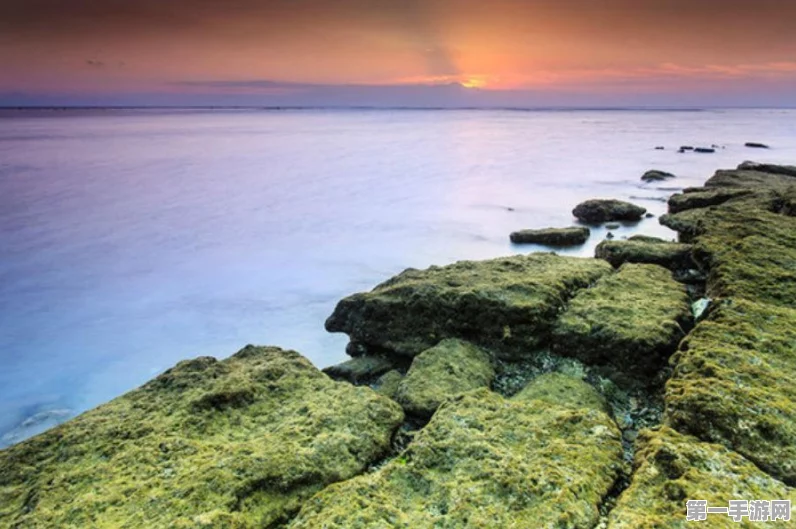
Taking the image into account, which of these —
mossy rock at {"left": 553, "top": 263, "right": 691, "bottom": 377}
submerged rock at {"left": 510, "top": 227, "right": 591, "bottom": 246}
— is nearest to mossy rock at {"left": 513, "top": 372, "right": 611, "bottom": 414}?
mossy rock at {"left": 553, "top": 263, "right": 691, "bottom": 377}

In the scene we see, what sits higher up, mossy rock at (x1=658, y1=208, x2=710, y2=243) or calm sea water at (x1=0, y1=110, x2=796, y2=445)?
mossy rock at (x1=658, y1=208, x2=710, y2=243)

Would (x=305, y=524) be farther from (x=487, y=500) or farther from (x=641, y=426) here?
(x=641, y=426)

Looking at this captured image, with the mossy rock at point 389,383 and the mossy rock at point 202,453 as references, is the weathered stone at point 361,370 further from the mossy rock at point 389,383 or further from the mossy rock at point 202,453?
the mossy rock at point 202,453

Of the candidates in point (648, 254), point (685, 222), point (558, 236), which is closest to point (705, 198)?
point (685, 222)

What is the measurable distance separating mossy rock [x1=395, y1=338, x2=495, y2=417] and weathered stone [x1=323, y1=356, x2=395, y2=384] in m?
0.65

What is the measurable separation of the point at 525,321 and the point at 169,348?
5.38 metres

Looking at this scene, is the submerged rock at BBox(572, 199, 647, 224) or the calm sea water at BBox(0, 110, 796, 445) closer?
the calm sea water at BBox(0, 110, 796, 445)

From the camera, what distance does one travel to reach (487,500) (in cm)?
259

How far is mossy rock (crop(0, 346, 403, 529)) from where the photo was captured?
9.18 ft

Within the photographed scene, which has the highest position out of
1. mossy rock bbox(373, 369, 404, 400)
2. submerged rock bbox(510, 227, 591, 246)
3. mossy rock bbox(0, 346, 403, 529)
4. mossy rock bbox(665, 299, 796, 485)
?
mossy rock bbox(665, 299, 796, 485)

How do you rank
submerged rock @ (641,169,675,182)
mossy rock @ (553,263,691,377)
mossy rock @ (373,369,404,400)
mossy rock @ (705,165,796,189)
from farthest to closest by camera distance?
submerged rock @ (641,169,675,182), mossy rock @ (705,165,796,189), mossy rock @ (373,369,404,400), mossy rock @ (553,263,691,377)

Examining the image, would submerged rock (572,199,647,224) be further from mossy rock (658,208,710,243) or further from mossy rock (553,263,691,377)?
mossy rock (553,263,691,377)

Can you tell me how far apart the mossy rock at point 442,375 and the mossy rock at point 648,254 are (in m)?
2.95

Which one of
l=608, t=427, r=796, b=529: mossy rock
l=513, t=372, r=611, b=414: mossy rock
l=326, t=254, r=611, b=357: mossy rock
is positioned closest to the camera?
l=608, t=427, r=796, b=529: mossy rock
